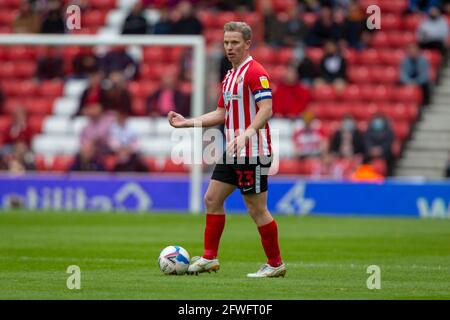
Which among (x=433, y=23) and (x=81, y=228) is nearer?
(x=81, y=228)

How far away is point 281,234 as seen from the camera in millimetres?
16750

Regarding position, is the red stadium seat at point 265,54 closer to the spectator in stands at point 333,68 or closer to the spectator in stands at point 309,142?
the spectator in stands at point 333,68

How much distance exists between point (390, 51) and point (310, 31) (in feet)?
6.37

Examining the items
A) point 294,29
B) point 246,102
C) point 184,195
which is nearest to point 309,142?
point 184,195

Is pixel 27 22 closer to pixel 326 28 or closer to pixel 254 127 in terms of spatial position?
pixel 326 28

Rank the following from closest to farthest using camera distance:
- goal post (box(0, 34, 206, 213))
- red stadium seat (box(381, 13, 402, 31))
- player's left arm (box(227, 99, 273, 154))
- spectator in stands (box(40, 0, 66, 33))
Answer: player's left arm (box(227, 99, 273, 154))
goal post (box(0, 34, 206, 213))
spectator in stands (box(40, 0, 66, 33))
red stadium seat (box(381, 13, 402, 31))

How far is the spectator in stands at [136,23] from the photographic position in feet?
83.4

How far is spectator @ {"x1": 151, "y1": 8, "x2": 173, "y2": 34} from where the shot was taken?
1000 inches

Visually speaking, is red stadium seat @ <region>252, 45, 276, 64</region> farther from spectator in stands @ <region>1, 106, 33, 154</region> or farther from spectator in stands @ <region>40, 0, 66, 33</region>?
spectator in stands @ <region>1, 106, 33, 154</region>

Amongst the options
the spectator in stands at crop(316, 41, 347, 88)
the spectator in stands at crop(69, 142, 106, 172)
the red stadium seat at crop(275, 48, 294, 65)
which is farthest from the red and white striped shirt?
the red stadium seat at crop(275, 48, 294, 65)

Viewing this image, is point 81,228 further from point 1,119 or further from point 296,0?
point 296,0

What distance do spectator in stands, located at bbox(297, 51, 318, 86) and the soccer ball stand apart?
14.4 metres
